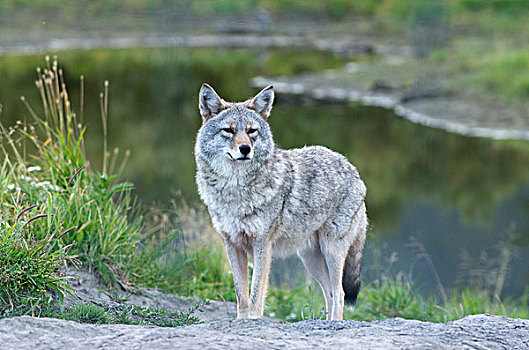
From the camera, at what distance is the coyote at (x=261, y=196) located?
484 cm

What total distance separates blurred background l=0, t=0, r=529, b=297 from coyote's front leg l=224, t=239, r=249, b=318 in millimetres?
2339

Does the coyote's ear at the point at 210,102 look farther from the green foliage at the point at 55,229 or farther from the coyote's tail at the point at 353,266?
the coyote's tail at the point at 353,266

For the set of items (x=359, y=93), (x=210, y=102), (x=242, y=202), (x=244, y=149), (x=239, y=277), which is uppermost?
(x=210, y=102)

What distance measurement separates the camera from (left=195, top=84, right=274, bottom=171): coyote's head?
4.71 m

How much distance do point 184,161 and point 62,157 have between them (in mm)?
7949

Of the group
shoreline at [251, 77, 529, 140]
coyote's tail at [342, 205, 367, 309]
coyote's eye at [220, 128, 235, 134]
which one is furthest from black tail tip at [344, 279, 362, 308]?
shoreline at [251, 77, 529, 140]

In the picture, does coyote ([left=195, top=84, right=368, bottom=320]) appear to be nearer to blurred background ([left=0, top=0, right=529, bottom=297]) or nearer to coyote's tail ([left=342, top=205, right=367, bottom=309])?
coyote's tail ([left=342, top=205, right=367, bottom=309])

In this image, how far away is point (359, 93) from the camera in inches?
811

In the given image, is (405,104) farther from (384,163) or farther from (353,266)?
(353,266)

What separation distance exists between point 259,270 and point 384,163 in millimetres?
10457

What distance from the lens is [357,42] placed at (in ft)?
105

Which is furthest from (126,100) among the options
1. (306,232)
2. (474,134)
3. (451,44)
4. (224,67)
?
(306,232)

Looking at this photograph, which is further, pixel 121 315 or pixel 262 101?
pixel 262 101

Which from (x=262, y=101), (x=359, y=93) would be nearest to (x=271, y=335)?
(x=262, y=101)
